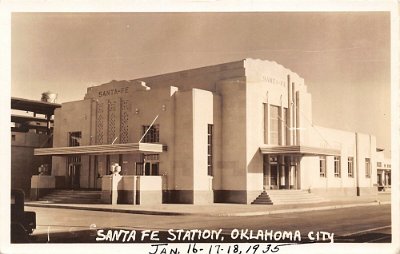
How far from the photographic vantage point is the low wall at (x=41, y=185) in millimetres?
22672

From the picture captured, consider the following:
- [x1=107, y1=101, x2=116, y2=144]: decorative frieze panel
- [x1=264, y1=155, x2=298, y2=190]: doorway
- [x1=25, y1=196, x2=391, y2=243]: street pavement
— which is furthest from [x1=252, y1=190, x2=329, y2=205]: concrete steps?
[x1=107, y1=101, x2=116, y2=144]: decorative frieze panel

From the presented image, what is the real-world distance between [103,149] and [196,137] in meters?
4.55

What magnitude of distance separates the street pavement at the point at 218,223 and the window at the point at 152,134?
250 inches

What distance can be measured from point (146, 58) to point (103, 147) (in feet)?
31.1

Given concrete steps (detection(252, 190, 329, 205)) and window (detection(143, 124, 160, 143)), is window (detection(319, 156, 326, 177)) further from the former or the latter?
window (detection(143, 124, 160, 143))

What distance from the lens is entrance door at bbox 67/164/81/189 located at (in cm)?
2631

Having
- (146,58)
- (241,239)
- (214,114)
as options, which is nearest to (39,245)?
(241,239)

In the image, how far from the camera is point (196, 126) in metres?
23.0

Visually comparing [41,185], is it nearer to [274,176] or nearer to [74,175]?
[74,175]

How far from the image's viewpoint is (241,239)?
12.6 meters

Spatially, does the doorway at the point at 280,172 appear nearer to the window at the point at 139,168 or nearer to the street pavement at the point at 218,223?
the window at the point at 139,168

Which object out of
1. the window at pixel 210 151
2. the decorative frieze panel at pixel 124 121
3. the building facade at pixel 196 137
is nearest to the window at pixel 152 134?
the building facade at pixel 196 137

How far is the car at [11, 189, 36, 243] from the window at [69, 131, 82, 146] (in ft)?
46.9
